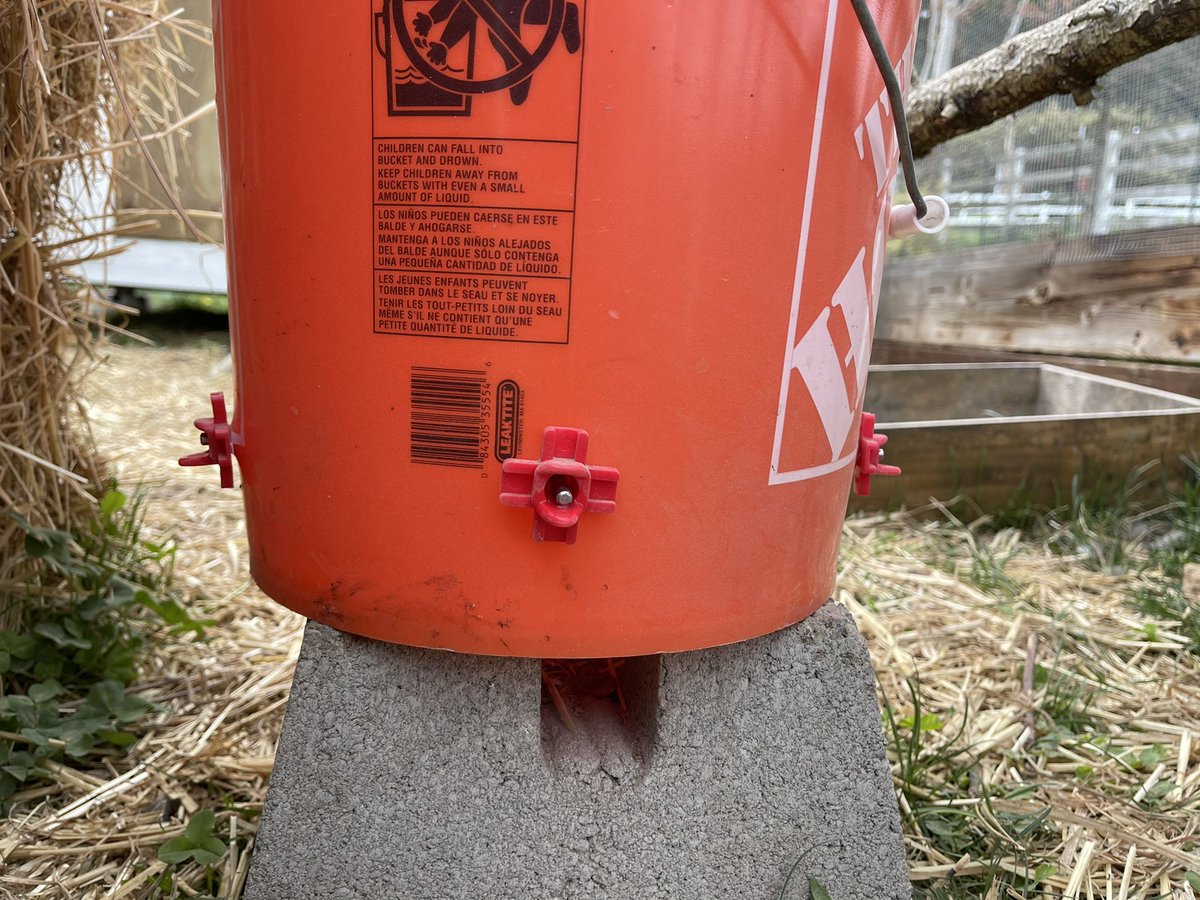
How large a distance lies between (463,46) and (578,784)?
728 millimetres

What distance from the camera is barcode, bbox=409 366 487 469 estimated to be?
33.8 inches

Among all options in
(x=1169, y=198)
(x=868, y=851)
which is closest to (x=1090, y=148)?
(x=1169, y=198)

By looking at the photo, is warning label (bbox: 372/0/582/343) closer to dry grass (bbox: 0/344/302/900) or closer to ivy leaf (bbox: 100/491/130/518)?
dry grass (bbox: 0/344/302/900)

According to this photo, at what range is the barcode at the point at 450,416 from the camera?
33.8 inches

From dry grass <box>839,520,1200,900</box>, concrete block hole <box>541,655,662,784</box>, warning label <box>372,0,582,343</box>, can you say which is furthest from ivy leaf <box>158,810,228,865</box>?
dry grass <box>839,520,1200,900</box>

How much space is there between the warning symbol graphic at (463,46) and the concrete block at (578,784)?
55 cm

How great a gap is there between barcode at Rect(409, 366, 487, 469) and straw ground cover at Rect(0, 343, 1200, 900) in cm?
61

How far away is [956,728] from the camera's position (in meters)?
1.53

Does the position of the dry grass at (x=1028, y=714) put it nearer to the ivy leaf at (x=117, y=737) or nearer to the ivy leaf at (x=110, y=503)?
the ivy leaf at (x=117, y=737)

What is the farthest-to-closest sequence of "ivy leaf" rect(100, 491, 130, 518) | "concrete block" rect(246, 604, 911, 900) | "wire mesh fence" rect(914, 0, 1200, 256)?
"wire mesh fence" rect(914, 0, 1200, 256) → "ivy leaf" rect(100, 491, 130, 518) → "concrete block" rect(246, 604, 911, 900)

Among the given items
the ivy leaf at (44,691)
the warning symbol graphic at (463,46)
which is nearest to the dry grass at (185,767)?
the ivy leaf at (44,691)

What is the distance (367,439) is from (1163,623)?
173 centimetres

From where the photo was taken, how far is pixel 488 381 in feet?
2.80

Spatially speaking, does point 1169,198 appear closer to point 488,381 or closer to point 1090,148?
point 1090,148
